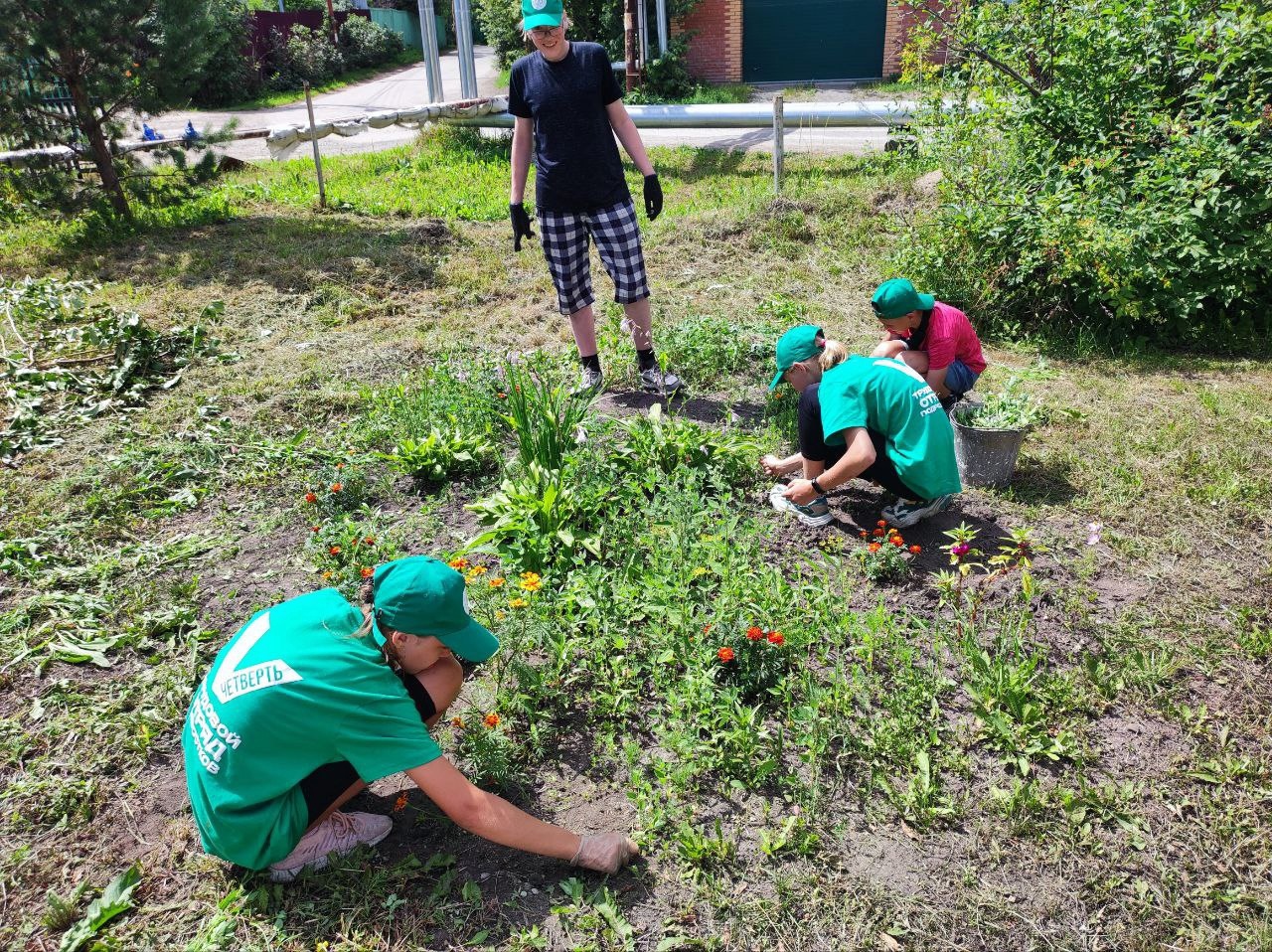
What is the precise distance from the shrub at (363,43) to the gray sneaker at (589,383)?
92.4 ft

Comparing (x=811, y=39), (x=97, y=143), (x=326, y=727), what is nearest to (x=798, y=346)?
(x=326, y=727)

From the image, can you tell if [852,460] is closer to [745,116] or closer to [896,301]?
[896,301]

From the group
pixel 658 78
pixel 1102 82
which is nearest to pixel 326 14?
pixel 658 78

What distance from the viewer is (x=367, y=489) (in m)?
4.04

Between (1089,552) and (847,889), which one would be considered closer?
(847,889)

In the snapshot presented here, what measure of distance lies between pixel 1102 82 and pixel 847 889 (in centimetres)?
515

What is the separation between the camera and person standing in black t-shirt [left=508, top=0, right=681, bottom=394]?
4.33 meters

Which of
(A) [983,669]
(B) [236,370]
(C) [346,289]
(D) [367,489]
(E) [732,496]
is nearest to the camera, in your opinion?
(A) [983,669]

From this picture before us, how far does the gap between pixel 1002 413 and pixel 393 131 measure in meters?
14.8

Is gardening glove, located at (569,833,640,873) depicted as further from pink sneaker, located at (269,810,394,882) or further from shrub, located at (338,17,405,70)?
shrub, located at (338,17,405,70)

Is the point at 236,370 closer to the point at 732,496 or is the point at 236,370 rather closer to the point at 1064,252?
the point at 732,496

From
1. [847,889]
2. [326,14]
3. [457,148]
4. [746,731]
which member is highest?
[326,14]

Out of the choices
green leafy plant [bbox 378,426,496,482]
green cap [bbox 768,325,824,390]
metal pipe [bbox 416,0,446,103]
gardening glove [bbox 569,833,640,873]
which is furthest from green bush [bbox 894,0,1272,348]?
metal pipe [bbox 416,0,446,103]

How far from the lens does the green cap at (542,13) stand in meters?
4.09
